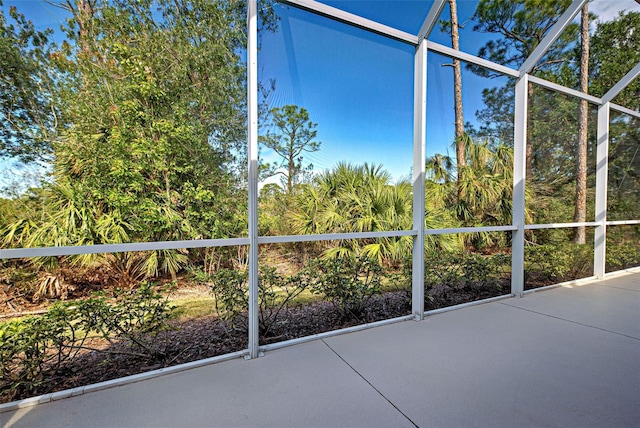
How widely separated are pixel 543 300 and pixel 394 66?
3.21 meters

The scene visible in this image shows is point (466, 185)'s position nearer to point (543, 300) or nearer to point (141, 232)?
point (543, 300)

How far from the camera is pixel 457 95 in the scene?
3.84 meters

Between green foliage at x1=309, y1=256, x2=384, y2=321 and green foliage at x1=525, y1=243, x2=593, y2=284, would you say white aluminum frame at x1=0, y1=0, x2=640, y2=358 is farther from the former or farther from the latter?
green foliage at x1=309, y1=256, x2=384, y2=321

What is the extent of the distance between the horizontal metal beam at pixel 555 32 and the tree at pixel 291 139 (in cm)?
265

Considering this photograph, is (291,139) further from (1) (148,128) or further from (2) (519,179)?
(2) (519,179)

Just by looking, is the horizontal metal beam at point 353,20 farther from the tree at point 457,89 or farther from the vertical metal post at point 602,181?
the vertical metal post at point 602,181

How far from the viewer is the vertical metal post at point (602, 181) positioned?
4160 millimetres

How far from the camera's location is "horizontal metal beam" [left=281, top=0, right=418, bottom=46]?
7.50 ft

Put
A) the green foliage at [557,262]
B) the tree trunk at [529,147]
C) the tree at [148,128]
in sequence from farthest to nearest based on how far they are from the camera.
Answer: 1. the green foliage at [557,262]
2. the tree trunk at [529,147]
3. the tree at [148,128]

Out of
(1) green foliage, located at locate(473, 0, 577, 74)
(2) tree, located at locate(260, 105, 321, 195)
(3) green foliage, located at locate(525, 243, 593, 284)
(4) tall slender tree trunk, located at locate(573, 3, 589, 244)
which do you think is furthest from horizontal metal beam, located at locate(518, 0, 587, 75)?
(2) tree, located at locate(260, 105, 321, 195)

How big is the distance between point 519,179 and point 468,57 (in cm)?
153

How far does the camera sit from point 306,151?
9.38 feet

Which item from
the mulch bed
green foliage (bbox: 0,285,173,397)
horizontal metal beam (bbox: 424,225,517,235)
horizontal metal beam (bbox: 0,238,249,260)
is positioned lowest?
the mulch bed

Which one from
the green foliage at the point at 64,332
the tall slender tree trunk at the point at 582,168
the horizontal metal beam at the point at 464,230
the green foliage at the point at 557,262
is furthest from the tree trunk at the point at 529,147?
the green foliage at the point at 64,332
